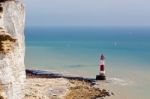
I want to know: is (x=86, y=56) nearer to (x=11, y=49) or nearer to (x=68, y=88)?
(x=68, y=88)

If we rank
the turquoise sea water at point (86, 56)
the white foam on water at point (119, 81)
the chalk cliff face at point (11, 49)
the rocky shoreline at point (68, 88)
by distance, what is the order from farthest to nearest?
the turquoise sea water at point (86, 56) < the white foam on water at point (119, 81) < the rocky shoreline at point (68, 88) < the chalk cliff face at point (11, 49)

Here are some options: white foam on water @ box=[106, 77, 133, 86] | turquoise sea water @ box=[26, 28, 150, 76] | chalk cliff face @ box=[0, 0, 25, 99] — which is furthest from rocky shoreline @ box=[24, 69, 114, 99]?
chalk cliff face @ box=[0, 0, 25, 99]

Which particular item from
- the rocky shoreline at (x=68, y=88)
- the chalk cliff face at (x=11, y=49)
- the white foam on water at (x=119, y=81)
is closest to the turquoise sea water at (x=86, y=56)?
the white foam on water at (x=119, y=81)

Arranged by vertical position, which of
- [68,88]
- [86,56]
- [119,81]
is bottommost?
[68,88]

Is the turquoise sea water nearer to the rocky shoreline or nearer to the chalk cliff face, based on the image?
the rocky shoreline

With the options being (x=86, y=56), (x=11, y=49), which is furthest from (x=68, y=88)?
(x=86, y=56)

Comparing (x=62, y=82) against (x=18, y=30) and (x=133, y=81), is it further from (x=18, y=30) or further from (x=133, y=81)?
(x=18, y=30)

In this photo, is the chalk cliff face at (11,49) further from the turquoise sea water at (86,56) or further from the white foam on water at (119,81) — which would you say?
the turquoise sea water at (86,56)

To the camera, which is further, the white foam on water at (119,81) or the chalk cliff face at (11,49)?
the white foam on water at (119,81)

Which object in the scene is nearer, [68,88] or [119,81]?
[68,88]
